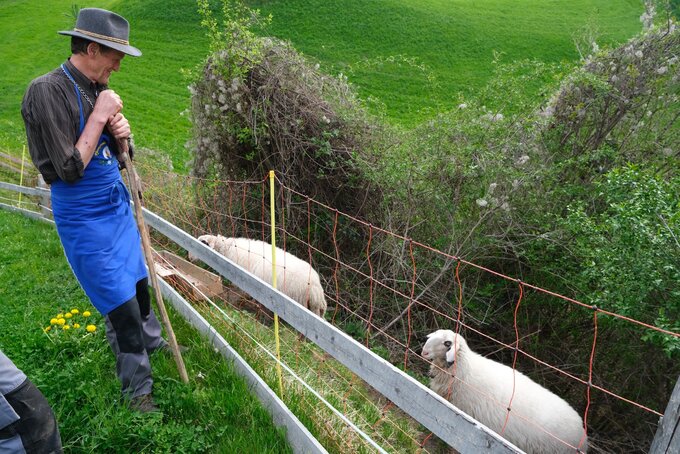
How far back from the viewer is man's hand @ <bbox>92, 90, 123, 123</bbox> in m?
2.84

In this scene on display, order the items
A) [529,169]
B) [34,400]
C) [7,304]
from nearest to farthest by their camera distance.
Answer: [34,400] < [7,304] < [529,169]

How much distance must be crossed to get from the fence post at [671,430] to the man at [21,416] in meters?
2.69

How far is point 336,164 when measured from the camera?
22.6ft

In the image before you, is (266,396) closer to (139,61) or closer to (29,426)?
(29,426)

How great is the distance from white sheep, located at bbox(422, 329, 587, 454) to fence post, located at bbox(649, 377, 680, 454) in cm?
209

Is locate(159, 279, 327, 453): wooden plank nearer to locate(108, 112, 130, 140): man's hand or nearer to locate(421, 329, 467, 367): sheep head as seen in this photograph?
locate(108, 112, 130, 140): man's hand

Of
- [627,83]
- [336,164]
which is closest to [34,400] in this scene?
[336,164]

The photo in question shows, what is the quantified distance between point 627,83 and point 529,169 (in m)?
1.61

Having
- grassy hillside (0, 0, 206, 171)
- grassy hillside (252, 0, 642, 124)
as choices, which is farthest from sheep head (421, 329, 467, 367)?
grassy hillside (252, 0, 642, 124)

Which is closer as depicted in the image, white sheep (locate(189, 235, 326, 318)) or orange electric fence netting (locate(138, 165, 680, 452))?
orange electric fence netting (locate(138, 165, 680, 452))

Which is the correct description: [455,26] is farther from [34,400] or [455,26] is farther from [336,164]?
[34,400]

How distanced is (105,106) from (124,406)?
70.9 inches

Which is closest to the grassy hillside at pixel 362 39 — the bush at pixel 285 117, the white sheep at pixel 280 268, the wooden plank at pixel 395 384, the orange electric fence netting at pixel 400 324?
the bush at pixel 285 117

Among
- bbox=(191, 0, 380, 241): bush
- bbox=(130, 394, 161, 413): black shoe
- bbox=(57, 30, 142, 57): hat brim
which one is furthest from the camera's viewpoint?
bbox=(191, 0, 380, 241): bush
